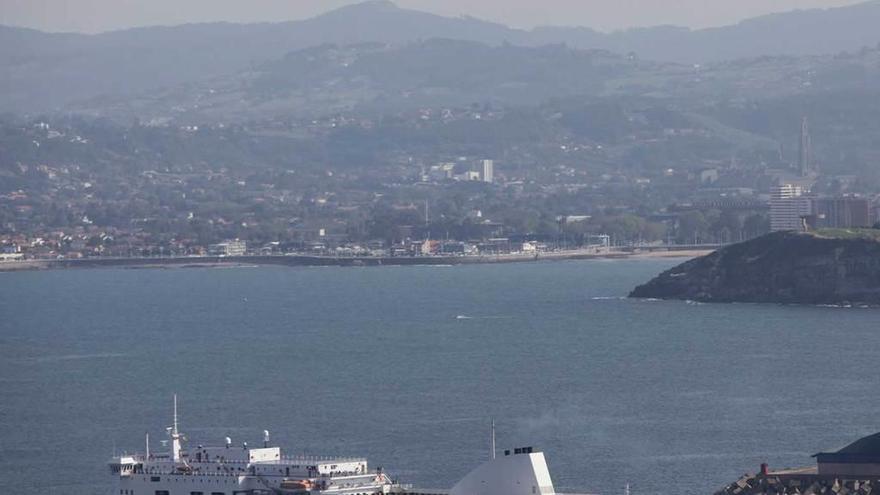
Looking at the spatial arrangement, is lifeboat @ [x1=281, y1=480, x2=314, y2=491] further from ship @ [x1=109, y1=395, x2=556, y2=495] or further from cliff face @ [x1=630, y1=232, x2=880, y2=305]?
cliff face @ [x1=630, y1=232, x2=880, y2=305]

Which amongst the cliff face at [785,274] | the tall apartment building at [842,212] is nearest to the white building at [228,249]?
the tall apartment building at [842,212]

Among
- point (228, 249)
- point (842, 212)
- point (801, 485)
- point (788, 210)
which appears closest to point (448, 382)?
point (801, 485)

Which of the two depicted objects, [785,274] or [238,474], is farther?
[785,274]

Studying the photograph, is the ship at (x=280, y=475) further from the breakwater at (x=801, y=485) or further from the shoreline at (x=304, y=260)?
the shoreline at (x=304, y=260)

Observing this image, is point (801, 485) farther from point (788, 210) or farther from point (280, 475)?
point (788, 210)

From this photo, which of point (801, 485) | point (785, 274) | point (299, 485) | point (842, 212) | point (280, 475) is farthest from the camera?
point (842, 212)

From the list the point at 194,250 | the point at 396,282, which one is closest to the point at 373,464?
the point at 396,282

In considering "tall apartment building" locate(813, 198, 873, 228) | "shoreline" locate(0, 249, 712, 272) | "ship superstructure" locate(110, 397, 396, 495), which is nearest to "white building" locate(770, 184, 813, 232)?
"tall apartment building" locate(813, 198, 873, 228)
